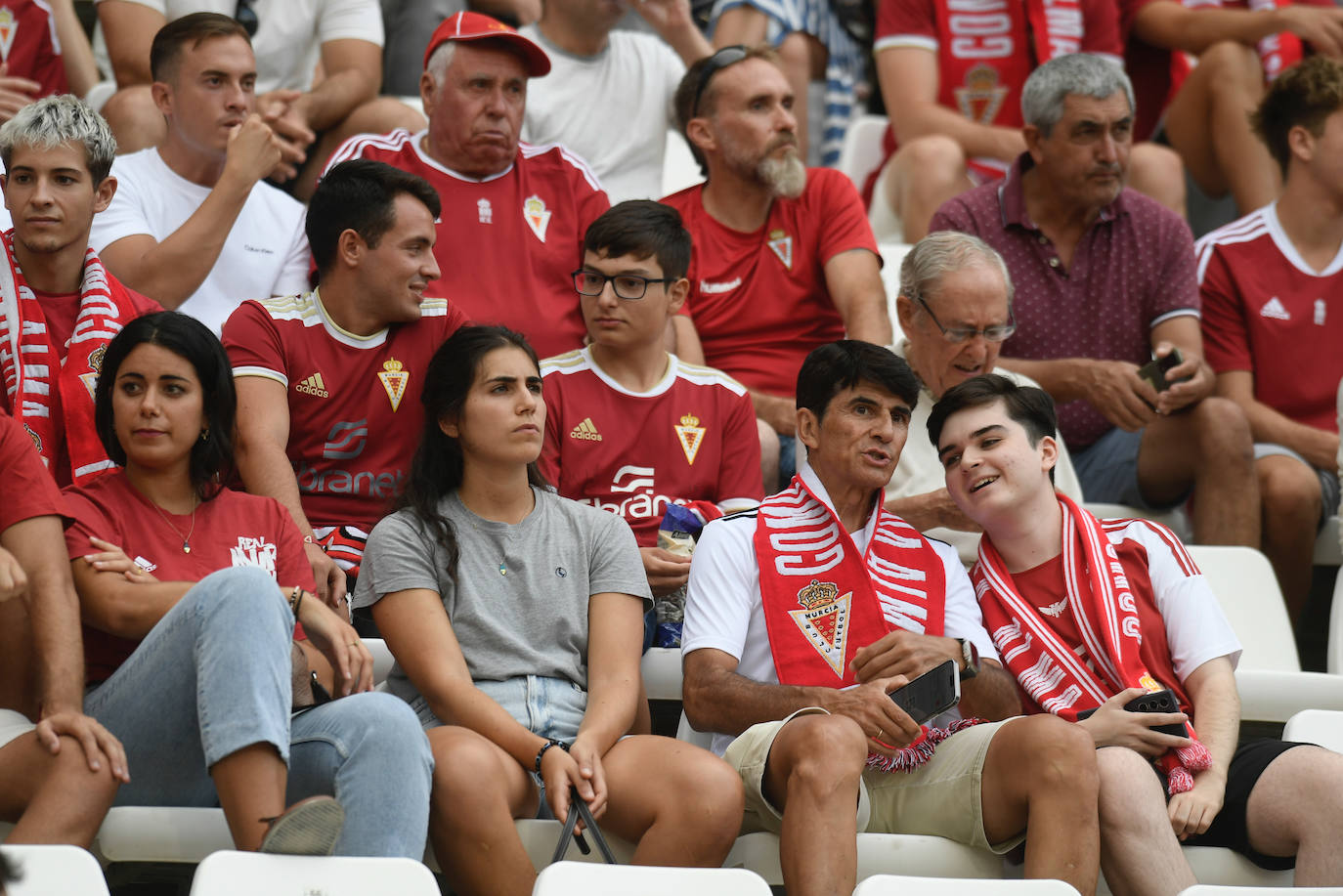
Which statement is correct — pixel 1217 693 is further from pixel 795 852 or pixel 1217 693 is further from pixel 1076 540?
pixel 795 852

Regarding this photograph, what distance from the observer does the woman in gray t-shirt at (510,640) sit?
2365 mm

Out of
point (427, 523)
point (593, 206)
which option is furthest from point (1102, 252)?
point (427, 523)

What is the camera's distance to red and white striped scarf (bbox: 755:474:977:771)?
8.87ft

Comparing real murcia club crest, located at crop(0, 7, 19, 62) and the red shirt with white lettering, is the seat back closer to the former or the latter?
the red shirt with white lettering

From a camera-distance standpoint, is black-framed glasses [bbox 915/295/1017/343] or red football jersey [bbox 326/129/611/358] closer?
black-framed glasses [bbox 915/295/1017/343]

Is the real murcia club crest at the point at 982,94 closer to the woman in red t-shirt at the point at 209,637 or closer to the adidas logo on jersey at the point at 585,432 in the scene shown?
the adidas logo on jersey at the point at 585,432

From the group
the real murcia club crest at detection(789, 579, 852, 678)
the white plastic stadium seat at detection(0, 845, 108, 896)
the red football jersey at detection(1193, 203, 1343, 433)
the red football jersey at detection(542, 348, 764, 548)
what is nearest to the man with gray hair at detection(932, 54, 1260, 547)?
the red football jersey at detection(1193, 203, 1343, 433)

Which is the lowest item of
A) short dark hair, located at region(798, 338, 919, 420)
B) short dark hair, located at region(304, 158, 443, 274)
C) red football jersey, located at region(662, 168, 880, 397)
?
short dark hair, located at region(798, 338, 919, 420)

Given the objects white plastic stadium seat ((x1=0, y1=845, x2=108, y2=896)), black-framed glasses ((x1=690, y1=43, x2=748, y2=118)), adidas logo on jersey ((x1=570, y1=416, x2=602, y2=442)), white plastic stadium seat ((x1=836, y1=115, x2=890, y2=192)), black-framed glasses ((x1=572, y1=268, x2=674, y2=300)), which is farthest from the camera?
white plastic stadium seat ((x1=836, y1=115, x2=890, y2=192))

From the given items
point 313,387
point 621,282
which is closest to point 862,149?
point 621,282

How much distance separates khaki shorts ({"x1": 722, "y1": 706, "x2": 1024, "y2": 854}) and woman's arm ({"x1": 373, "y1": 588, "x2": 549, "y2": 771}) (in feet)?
1.15

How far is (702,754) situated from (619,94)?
2.82m

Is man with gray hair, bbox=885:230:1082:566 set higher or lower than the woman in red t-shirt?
higher

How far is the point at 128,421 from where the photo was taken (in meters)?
2.63
